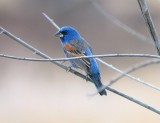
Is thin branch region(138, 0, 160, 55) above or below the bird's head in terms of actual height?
above

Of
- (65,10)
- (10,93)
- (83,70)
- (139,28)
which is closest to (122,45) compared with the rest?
(139,28)

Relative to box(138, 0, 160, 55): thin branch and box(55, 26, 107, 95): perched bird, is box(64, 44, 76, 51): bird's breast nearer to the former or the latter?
box(55, 26, 107, 95): perched bird

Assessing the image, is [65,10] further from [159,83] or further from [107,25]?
[159,83]

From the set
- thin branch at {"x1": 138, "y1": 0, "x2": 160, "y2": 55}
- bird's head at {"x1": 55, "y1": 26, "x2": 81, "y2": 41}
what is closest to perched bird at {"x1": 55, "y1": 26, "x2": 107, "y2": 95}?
bird's head at {"x1": 55, "y1": 26, "x2": 81, "y2": 41}

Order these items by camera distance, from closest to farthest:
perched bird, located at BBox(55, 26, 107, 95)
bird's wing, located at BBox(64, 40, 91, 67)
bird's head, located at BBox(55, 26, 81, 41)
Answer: perched bird, located at BBox(55, 26, 107, 95) < bird's wing, located at BBox(64, 40, 91, 67) < bird's head, located at BBox(55, 26, 81, 41)

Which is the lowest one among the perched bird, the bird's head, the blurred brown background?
the blurred brown background
